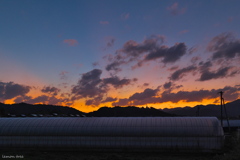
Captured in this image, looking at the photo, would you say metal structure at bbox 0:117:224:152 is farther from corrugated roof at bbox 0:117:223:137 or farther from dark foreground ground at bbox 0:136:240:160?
dark foreground ground at bbox 0:136:240:160

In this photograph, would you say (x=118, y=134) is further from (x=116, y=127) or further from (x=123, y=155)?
(x=123, y=155)

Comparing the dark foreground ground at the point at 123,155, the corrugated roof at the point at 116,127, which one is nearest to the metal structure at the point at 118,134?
the corrugated roof at the point at 116,127

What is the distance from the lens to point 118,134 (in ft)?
135

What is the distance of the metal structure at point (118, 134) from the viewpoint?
1551 inches

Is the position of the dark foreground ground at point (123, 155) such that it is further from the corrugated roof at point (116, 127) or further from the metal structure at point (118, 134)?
the corrugated roof at point (116, 127)

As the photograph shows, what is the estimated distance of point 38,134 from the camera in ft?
142

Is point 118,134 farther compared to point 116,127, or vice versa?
point 116,127

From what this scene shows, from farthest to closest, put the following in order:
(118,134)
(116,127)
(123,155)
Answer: (116,127), (118,134), (123,155)

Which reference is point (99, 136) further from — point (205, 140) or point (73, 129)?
point (205, 140)

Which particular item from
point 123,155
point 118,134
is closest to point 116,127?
point 118,134

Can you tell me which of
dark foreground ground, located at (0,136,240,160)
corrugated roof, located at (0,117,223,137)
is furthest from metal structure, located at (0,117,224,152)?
dark foreground ground, located at (0,136,240,160)

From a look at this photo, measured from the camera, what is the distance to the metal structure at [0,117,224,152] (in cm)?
3941

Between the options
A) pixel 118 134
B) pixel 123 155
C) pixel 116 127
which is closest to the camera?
pixel 123 155

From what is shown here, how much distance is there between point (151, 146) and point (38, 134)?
20.3 meters
